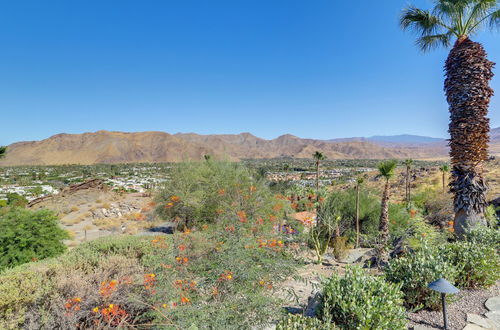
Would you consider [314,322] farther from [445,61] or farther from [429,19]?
[429,19]

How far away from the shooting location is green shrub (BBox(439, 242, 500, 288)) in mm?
5348

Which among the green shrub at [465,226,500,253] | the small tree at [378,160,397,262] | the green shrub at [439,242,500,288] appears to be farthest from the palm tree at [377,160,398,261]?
the green shrub at [439,242,500,288]

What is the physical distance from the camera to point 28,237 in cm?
910

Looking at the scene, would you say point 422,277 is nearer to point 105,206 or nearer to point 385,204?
point 385,204

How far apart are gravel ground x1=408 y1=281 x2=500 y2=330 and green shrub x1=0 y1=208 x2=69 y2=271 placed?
1022cm

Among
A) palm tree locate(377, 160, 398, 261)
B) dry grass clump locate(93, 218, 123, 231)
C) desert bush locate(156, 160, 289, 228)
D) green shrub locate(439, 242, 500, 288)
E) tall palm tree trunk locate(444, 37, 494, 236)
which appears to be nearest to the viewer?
green shrub locate(439, 242, 500, 288)

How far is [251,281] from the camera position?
4.59 metres

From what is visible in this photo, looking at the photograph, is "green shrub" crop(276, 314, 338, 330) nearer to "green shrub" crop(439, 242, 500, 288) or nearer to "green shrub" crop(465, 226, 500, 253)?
"green shrub" crop(439, 242, 500, 288)

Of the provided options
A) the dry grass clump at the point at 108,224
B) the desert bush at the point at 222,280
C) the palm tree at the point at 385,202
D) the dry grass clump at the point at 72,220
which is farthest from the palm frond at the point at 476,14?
the dry grass clump at the point at 72,220

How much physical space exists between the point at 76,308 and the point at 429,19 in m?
12.1

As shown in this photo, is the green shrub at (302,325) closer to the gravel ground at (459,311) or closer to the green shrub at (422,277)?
the gravel ground at (459,311)

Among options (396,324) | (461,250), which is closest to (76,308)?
(396,324)

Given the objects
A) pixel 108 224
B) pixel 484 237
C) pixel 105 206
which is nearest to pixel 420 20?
pixel 484 237

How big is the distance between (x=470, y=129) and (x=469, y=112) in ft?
1.64
